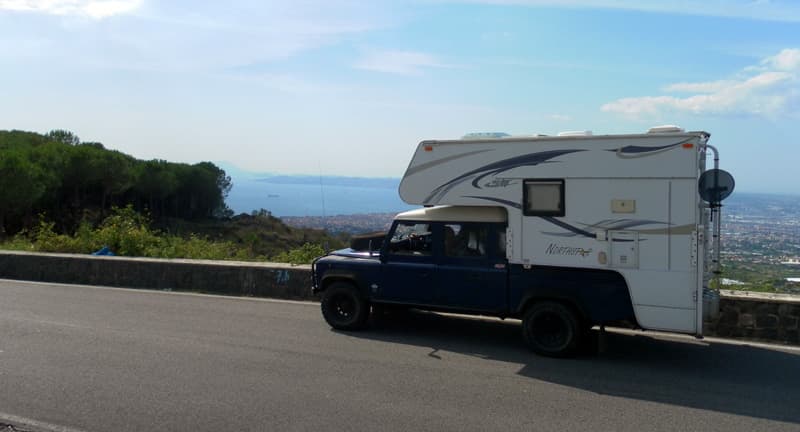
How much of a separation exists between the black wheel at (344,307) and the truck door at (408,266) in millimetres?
342

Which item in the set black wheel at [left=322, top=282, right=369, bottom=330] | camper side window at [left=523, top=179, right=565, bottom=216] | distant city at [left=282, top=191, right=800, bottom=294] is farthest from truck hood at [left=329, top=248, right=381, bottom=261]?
camper side window at [left=523, top=179, right=565, bottom=216]

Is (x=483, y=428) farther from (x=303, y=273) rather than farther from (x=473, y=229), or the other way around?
→ (x=303, y=273)

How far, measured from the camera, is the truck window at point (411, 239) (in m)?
8.65

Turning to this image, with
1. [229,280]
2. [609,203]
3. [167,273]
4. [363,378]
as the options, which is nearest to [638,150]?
[609,203]

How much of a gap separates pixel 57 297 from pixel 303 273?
14.8ft

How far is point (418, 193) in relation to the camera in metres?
8.60

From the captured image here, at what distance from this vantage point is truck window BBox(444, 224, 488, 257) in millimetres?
8266

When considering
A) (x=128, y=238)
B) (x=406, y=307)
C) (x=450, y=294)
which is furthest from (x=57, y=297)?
(x=450, y=294)

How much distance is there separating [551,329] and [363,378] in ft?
8.17

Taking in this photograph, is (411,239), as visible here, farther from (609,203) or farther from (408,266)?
(609,203)

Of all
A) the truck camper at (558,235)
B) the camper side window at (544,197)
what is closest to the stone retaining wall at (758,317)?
the truck camper at (558,235)

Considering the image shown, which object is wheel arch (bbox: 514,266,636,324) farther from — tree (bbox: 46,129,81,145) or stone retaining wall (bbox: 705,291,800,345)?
tree (bbox: 46,129,81,145)

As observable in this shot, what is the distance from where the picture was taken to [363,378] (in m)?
6.81

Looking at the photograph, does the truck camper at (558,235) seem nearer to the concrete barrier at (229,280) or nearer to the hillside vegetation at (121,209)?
the concrete barrier at (229,280)
